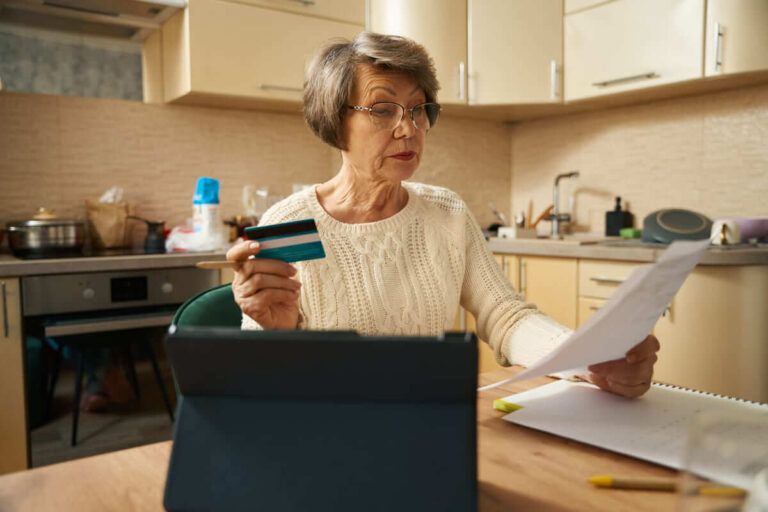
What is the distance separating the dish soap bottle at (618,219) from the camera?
2844 millimetres

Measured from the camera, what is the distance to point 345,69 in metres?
1.21

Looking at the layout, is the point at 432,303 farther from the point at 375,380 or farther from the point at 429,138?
the point at 429,138

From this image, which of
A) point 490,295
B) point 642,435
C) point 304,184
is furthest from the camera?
point 304,184

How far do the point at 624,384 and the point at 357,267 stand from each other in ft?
1.88

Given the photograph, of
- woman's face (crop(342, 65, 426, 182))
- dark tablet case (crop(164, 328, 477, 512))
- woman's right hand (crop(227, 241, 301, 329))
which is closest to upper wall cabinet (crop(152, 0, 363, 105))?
woman's face (crop(342, 65, 426, 182))

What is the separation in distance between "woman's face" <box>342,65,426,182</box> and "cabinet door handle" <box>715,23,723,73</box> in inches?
63.6

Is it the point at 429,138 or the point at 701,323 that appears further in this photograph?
the point at 429,138

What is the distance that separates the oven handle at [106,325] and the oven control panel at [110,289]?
0.05 metres

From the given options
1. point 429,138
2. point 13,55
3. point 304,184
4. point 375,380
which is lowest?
point 375,380

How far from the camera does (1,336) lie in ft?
6.12

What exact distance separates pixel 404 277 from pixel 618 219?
1.97 m

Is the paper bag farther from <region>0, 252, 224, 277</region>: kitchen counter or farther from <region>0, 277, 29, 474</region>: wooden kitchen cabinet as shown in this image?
<region>0, 277, 29, 474</region>: wooden kitchen cabinet

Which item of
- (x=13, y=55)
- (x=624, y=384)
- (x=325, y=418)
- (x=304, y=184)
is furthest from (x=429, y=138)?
(x=325, y=418)

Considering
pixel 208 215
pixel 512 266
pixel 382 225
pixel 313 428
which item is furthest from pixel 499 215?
pixel 313 428
